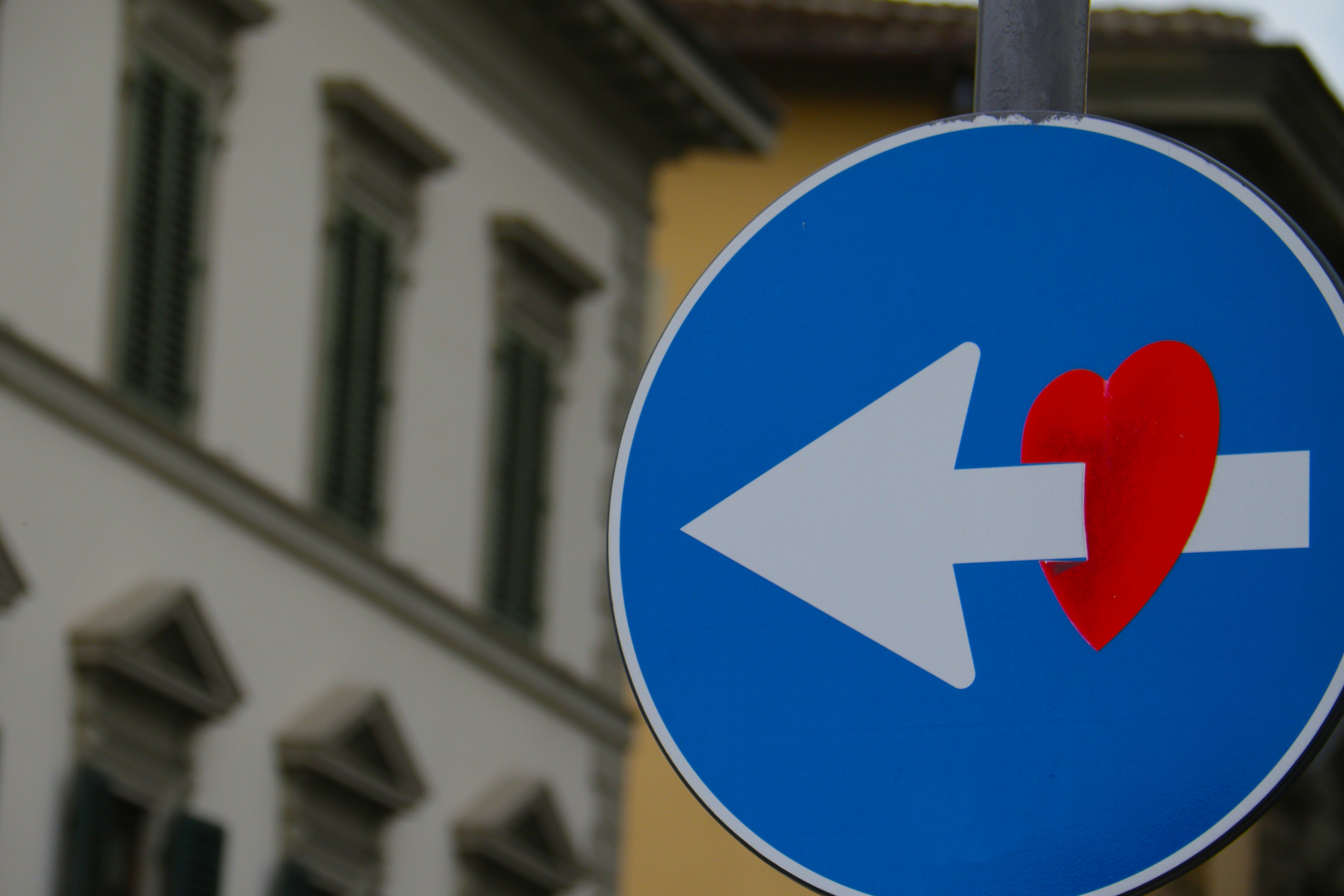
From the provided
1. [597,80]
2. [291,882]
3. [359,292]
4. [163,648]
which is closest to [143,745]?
[163,648]

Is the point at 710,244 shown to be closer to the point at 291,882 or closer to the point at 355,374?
the point at 355,374

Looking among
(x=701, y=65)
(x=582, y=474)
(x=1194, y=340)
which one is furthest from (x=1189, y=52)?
(x=1194, y=340)

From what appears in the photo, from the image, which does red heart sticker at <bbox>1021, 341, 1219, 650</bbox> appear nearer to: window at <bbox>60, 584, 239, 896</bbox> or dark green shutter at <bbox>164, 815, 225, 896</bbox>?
window at <bbox>60, 584, 239, 896</bbox>

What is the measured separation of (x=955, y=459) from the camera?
2305 millimetres

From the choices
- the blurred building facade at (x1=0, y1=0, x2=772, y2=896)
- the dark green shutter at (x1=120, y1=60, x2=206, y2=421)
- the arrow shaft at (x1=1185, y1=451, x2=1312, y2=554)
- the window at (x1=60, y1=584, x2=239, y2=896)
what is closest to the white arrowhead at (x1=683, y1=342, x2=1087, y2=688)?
the arrow shaft at (x1=1185, y1=451, x2=1312, y2=554)

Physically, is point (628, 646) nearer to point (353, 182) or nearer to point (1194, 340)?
point (1194, 340)

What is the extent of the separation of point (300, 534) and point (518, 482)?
7.50 feet

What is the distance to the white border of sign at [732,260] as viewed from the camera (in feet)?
6.90

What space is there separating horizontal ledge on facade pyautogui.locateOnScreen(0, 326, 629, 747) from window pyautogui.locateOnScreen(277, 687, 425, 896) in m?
0.62

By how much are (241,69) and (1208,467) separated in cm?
968

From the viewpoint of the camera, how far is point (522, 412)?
13.6 m

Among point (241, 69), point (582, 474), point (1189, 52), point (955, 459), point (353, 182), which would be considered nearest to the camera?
point (955, 459)

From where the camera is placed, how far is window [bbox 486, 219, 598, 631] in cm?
1336

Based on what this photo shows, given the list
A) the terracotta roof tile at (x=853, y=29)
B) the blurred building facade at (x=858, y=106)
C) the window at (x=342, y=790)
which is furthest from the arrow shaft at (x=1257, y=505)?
the terracotta roof tile at (x=853, y=29)
